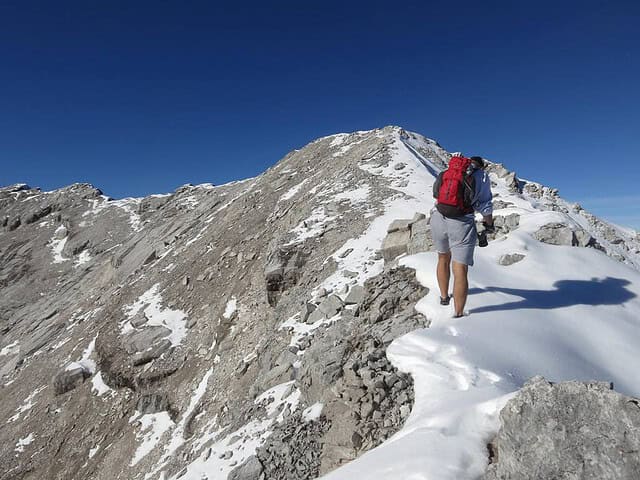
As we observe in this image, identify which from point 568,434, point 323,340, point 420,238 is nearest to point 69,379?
point 323,340

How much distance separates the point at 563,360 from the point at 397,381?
2.28m

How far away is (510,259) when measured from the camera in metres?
8.45

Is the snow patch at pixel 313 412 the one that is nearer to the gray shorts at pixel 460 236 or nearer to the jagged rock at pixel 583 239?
the gray shorts at pixel 460 236

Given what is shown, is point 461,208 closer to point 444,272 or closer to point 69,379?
point 444,272

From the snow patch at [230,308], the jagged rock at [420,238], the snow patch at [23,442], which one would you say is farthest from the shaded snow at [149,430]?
the jagged rock at [420,238]

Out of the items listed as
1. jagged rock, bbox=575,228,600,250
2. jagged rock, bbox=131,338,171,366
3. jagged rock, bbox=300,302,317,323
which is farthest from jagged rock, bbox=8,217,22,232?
jagged rock, bbox=575,228,600,250

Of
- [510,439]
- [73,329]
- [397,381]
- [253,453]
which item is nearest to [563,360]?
[397,381]

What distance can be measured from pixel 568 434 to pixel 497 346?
2.19m

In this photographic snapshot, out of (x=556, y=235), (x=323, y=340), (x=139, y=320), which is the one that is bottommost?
(x=323, y=340)

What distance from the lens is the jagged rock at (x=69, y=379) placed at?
57.7ft

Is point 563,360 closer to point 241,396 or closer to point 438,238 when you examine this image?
point 438,238

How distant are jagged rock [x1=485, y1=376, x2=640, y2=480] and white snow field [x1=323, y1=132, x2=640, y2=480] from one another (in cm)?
Answer: 24

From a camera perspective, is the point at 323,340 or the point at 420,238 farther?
the point at 420,238

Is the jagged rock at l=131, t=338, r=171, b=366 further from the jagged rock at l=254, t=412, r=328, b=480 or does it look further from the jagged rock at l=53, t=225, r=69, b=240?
the jagged rock at l=53, t=225, r=69, b=240
